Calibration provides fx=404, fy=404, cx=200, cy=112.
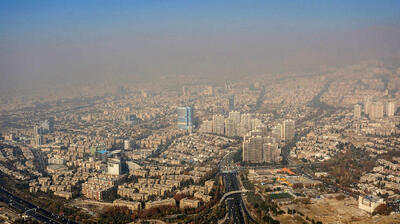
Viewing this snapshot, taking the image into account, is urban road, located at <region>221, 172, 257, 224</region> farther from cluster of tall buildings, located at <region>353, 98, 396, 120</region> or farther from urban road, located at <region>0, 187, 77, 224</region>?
cluster of tall buildings, located at <region>353, 98, 396, 120</region>

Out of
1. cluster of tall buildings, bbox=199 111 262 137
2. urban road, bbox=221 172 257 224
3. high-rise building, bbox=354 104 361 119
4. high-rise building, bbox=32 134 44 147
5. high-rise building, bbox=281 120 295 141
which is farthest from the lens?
high-rise building, bbox=354 104 361 119

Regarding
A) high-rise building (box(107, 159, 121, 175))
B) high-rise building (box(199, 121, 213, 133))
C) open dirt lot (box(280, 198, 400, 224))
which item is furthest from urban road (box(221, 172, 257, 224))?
high-rise building (box(199, 121, 213, 133))

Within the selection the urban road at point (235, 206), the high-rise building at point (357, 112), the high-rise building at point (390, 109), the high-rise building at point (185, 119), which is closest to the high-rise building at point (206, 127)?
the high-rise building at point (185, 119)

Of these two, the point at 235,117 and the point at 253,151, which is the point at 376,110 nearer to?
the point at 235,117

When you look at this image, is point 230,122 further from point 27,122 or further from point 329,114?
point 27,122

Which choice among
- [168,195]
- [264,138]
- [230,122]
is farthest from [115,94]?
[168,195]

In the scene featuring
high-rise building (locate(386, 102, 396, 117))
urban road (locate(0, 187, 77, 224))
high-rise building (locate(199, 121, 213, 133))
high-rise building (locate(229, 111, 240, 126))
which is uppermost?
high-rise building (locate(386, 102, 396, 117))

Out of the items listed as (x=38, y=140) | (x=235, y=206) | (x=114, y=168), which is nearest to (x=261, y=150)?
(x=235, y=206)
